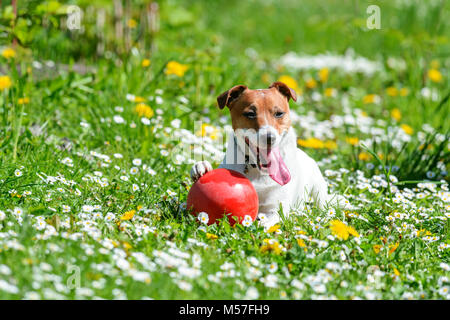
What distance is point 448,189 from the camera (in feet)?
14.6

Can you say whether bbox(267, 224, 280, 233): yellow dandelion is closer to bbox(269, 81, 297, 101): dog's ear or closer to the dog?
the dog

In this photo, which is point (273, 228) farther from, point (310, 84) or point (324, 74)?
point (324, 74)

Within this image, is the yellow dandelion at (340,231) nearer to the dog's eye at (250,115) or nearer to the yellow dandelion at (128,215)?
the dog's eye at (250,115)

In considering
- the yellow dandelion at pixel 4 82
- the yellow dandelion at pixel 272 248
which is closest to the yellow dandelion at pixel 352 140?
the yellow dandelion at pixel 272 248

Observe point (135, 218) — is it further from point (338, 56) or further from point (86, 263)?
point (338, 56)

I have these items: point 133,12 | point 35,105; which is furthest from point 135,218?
point 133,12

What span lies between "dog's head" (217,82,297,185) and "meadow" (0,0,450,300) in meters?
0.38

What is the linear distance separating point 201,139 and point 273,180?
1492 mm

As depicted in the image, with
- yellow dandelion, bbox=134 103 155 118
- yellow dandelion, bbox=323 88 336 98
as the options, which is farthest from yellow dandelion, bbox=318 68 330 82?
yellow dandelion, bbox=134 103 155 118

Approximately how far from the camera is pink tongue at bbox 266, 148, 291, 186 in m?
3.37

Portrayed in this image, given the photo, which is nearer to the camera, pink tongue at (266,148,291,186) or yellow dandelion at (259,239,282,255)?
yellow dandelion at (259,239,282,255)

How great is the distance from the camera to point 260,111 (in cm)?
324

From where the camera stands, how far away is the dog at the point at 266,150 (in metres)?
3.24
